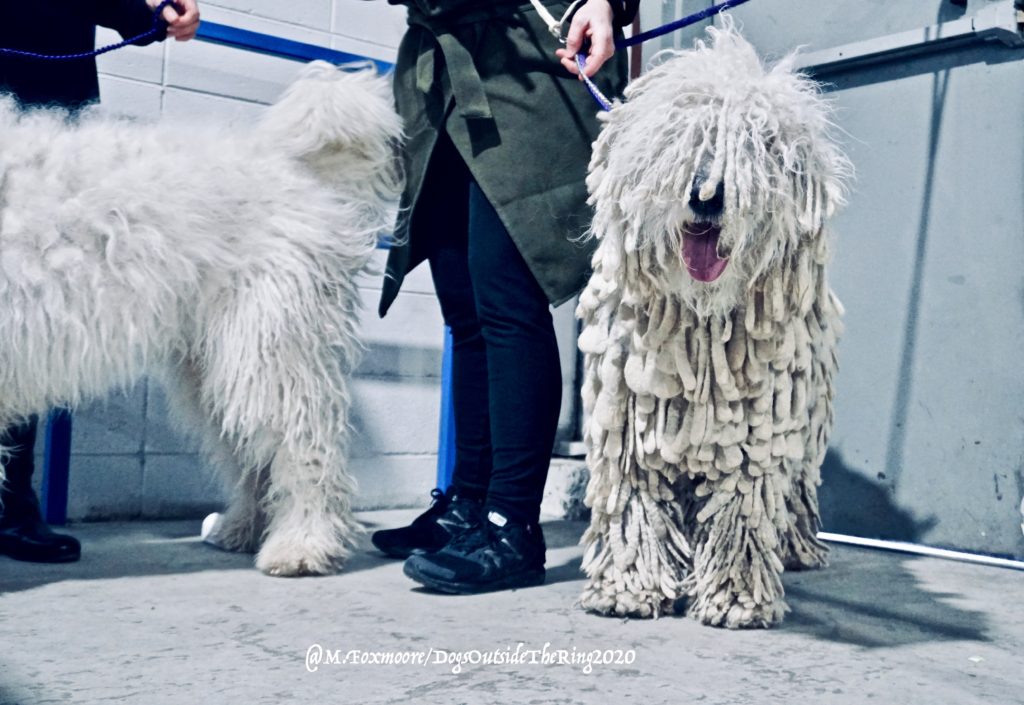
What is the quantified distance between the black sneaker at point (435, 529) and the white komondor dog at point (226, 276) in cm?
14

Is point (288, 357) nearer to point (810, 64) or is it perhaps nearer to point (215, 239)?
point (215, 239)

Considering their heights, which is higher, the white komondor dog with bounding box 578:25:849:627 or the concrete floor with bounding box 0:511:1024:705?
the white komondor dog with bounding box 578:25:849:627

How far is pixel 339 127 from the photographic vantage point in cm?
260

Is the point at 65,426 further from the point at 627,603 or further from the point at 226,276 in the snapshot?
the point at 627,603

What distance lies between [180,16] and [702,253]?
1.42m

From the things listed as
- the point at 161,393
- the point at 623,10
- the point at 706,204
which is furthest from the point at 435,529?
the point at 623,10

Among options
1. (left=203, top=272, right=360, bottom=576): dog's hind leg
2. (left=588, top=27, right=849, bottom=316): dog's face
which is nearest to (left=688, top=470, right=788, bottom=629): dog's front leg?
(left=588, top=27, right=849, bottom=316): dog's face

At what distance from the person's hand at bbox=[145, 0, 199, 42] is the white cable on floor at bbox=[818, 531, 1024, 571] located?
2.32 meters

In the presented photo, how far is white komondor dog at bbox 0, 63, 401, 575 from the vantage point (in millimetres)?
2266

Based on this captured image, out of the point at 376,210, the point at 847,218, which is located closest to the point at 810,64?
the point at 847,218

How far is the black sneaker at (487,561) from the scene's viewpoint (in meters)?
2.25

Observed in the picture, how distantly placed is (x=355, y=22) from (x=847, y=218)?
73.5 inches

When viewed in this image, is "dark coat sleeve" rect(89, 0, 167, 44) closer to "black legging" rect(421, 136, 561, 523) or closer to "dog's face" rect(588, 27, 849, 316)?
"black legging" rect(421, 136, 561, 523)

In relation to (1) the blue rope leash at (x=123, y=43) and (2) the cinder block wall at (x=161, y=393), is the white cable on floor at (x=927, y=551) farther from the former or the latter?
(1) the blue rope leash at (x=123, y=43)
